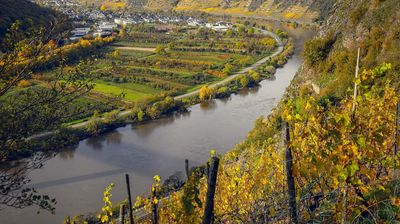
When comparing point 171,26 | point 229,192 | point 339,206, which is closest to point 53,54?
point 229,192

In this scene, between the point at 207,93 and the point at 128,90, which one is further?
the point at 128,90

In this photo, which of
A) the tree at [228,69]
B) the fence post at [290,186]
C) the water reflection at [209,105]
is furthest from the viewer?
the tree at [228,69]

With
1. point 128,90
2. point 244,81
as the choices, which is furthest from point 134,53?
point 244,81

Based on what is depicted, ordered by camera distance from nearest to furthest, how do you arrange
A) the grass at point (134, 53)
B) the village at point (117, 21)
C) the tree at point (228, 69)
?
the tree at point (228, 69) < the grass at point (134, 53) < the village at point (117, 21)

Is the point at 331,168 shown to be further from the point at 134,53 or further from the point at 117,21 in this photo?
the point at 117,21

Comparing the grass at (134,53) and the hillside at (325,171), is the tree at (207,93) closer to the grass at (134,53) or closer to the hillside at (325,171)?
the grass at (134,53)

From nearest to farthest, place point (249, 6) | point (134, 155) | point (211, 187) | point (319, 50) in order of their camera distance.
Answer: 1. point (211, 187)
2. point (319, 50)
3. point (134, 155)
4. point (249, 6)

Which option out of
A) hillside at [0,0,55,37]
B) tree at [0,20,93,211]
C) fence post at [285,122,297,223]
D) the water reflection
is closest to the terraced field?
the water reflection

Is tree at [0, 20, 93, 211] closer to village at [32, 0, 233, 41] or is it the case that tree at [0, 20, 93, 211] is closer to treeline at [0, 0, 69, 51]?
treeline at [0, 0, 69, 51]

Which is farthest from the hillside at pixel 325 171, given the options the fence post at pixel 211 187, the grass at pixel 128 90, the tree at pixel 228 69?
the tree at pixel 228 69
